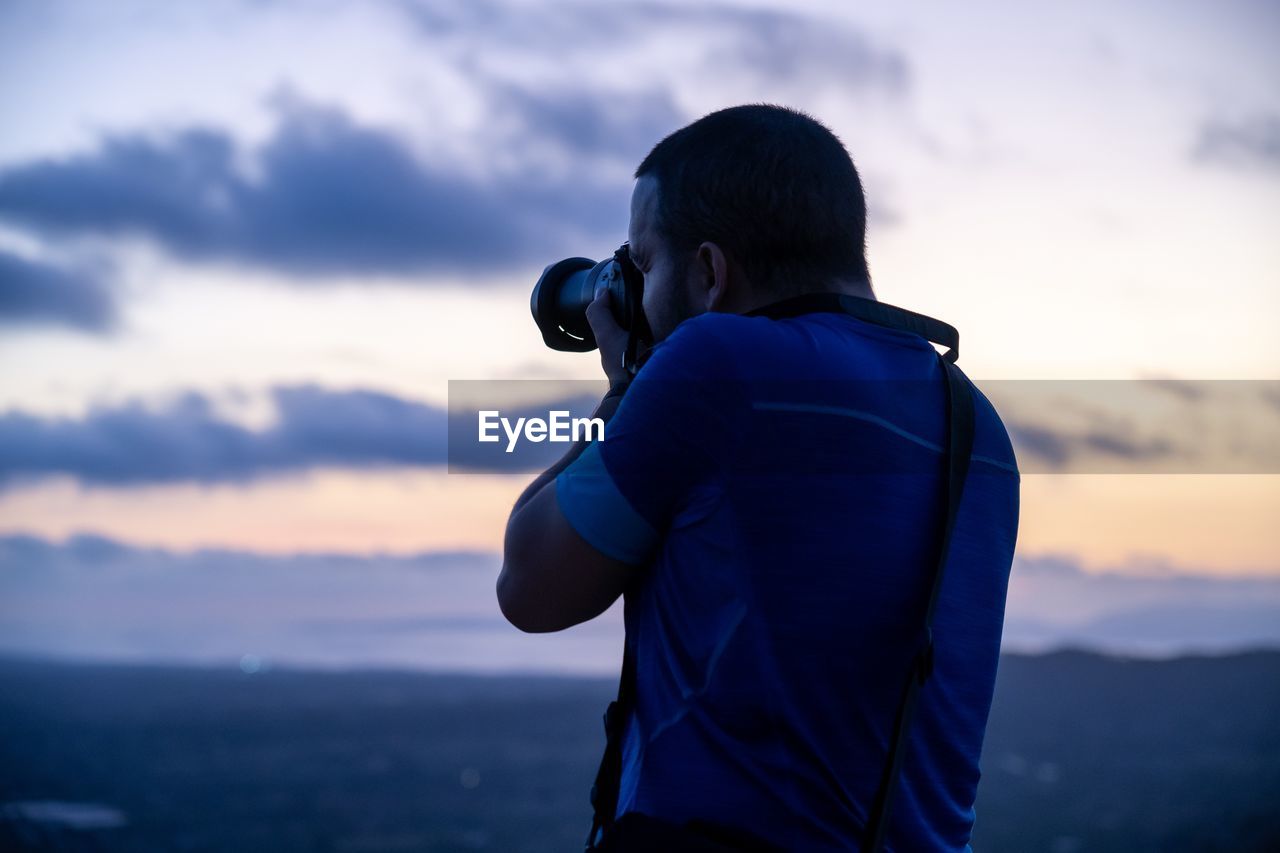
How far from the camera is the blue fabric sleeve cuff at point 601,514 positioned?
1.67 meters

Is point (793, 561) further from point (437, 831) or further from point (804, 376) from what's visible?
point (437, 831)

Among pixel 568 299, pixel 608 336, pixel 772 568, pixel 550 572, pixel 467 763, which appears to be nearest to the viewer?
pixel 772 568

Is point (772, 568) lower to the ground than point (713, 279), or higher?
lower

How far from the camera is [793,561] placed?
63.5 inches

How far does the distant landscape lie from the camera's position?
289ft

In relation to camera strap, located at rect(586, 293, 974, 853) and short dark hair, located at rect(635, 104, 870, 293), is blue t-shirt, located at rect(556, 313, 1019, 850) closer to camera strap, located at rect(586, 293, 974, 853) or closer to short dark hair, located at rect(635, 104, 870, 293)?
camera strap, located at rect(586, 293, 974, 853)

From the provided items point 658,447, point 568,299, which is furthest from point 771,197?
point 568,299

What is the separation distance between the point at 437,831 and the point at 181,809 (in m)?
19.1

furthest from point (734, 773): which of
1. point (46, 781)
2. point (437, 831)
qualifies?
point (46, 781)

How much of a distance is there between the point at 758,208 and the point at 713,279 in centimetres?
13

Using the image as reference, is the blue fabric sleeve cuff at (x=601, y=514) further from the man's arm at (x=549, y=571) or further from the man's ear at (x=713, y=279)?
the man's ear at (x=713, y=279)

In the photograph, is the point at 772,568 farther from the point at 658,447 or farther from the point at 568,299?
the point at 568,299

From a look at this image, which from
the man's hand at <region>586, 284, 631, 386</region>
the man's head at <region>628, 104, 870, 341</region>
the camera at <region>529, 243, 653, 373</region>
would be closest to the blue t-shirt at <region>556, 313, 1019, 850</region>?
the man's head at <region>628, 104, 870, 341</region>

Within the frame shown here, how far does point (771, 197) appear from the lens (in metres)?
1.80
